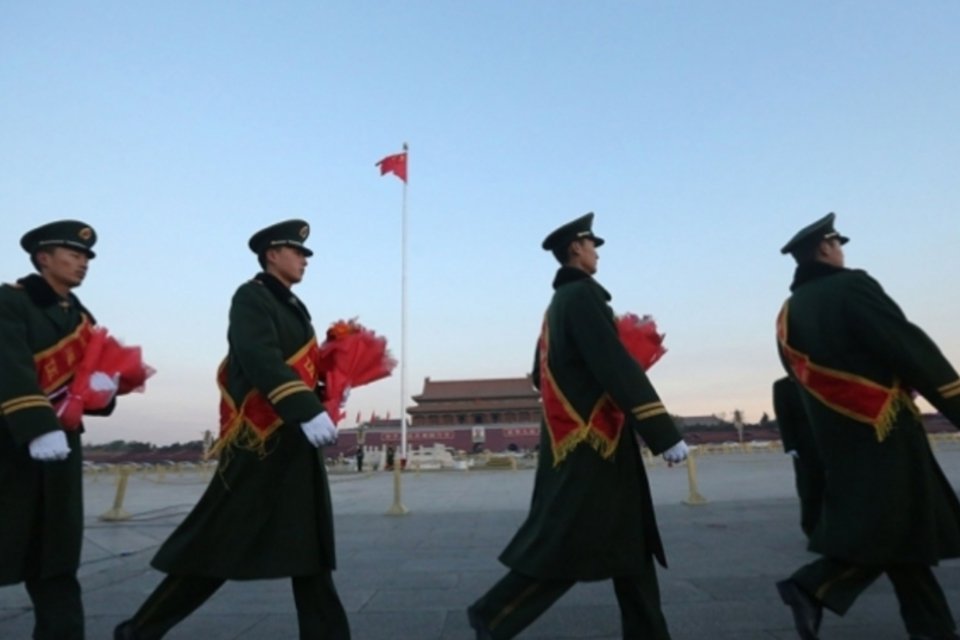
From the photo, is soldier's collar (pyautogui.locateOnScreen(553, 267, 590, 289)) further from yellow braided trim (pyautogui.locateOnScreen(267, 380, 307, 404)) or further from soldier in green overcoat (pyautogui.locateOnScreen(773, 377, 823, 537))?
soldier in green overcoat (pyautogui.locateOnScreen(773, 377, 823, 537))

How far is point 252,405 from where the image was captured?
2.82 m

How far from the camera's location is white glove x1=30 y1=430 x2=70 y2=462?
2.50m

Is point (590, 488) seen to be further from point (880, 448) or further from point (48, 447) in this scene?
point (48, 447)

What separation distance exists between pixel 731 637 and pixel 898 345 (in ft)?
4.40

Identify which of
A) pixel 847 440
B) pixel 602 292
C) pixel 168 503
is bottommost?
pixel 168 503

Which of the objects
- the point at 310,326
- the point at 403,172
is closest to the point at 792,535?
the point at 310,326

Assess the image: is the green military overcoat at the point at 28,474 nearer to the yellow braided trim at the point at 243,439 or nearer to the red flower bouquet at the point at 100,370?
the red flower bouquet at the point at 100,370

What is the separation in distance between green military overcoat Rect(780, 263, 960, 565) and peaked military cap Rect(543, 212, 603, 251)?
1040 millimetres

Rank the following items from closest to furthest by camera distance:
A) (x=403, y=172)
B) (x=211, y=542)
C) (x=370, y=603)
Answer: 1. (x=211, y=542)
2. (x=370, y=603)
3. (x=403, y=172)

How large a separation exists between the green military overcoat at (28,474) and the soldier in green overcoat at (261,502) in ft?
1.19

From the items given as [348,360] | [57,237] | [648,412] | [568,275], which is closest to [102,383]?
[57,237]

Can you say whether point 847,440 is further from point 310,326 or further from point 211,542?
point 211,542

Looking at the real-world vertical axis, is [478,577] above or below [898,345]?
below

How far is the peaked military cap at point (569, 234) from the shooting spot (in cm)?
311
